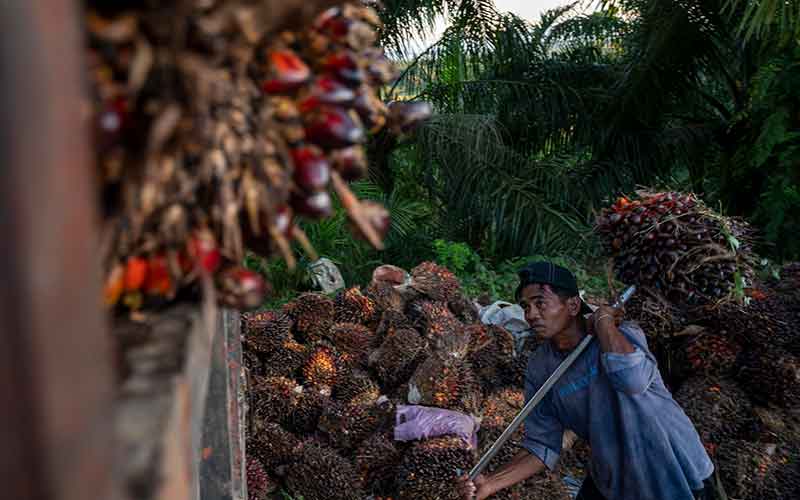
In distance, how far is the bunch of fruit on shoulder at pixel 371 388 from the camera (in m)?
3.60

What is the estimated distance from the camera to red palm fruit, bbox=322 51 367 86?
919 millimetres

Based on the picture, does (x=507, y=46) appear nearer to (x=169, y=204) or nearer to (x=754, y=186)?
(x=754, y=186)

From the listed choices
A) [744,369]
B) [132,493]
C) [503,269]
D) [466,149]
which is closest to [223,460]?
[132,493]

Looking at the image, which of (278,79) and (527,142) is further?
(527,142)

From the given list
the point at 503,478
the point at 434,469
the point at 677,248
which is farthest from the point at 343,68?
the point at 434,469

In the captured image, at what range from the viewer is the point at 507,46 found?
8562mm

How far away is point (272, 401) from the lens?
3.99 meters

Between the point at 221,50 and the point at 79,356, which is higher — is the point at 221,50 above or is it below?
above

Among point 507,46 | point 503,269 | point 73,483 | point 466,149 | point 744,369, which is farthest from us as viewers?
point 507,46

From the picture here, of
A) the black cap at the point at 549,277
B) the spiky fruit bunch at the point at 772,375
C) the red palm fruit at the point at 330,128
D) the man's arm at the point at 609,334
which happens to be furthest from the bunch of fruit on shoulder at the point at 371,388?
the red palm fruit at the point at 330,128

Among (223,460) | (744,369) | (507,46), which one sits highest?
(507,46)

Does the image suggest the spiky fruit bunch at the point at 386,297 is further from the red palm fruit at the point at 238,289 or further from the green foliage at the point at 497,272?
the red palm fruit at the point at 238,289

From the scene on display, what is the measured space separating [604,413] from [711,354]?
1.78 metres

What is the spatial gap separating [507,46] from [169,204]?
8300mm
